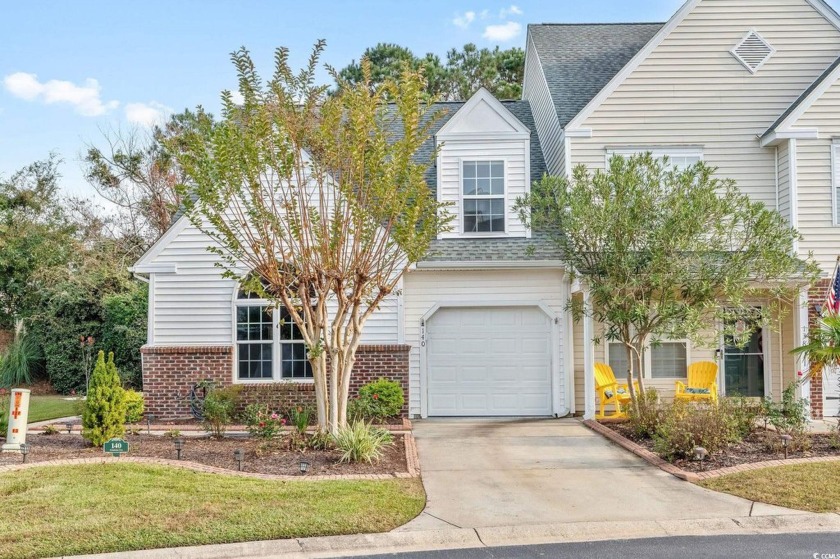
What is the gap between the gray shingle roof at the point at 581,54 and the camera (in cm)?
1523

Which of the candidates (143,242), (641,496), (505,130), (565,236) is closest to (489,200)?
(505,130)

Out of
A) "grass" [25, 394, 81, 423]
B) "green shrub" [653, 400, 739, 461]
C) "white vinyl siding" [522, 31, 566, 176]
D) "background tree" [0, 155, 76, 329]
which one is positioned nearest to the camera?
"green shrub" [653, 400, 739, 461]

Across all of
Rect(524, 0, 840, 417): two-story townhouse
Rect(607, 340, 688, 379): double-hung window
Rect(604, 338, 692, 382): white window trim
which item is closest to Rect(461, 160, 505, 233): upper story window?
Rect(524, 0, 840, 417): two-story townhouse

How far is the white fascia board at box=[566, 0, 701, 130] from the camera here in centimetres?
1397

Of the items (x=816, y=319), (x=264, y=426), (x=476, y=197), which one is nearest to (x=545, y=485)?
(x=264, y=426)

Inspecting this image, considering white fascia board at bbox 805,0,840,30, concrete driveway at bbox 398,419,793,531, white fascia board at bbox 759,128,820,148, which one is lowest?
concrete driveway at bbox 398,419,793,531

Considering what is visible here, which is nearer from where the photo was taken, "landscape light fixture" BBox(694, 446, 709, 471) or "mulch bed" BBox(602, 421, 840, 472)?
"landscape light fixture" BBox(694, 446, 709, 471)

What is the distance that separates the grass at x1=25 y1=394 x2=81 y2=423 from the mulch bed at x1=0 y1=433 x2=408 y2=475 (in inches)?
111

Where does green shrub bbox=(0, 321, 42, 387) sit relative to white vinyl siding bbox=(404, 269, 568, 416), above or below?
below

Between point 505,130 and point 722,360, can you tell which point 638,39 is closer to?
point 505,130

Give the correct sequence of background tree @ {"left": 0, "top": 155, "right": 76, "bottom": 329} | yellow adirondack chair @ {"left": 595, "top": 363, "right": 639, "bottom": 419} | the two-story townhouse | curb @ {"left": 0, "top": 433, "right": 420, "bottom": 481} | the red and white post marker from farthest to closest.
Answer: background tree @ {"left": 0, "top": 155, "right": 76, "bottom": 329} < the two-story townhouse < yellow adirondack chair @ {"left": 595, "top": 363, "right": 639, "bottom": 419} < the red and white post marker < curb @ {"left": 0, "top": 433, "right": 420, "bottom": 481}

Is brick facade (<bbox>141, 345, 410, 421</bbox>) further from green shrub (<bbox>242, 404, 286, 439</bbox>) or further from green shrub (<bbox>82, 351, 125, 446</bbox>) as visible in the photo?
green shrub (<bbox>82, 351, 125, 446</bbox>)

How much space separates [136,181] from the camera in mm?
29016

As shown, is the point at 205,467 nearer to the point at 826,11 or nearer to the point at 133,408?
the point at 133,408
